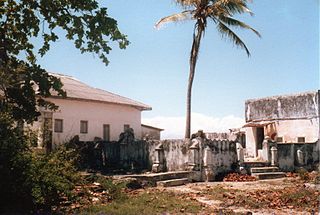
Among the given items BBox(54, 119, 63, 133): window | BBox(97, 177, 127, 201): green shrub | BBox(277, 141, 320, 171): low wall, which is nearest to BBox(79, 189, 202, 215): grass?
BBox(97, 177, 127, 201): green shrub

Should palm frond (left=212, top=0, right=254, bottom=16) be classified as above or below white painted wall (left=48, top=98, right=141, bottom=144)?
above

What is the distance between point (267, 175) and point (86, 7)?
48.4 ft

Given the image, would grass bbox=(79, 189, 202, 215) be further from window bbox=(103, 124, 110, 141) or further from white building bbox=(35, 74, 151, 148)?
window bbox=(103, 124, 110, 141)

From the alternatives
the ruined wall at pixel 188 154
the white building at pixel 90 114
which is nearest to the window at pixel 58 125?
the white building at pixel 90 114

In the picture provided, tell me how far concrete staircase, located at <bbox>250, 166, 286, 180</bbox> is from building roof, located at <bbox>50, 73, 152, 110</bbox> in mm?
11117

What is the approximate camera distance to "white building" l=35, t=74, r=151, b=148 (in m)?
23.2

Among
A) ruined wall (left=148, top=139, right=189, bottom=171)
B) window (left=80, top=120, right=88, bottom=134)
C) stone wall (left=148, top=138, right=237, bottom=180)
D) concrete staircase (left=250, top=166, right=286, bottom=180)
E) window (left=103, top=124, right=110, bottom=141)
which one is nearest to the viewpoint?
stone wall (left=148, top=138, right=237, bottom=180)

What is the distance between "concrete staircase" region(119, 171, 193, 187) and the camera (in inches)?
591

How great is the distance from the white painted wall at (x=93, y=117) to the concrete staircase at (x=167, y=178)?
27.6 ft

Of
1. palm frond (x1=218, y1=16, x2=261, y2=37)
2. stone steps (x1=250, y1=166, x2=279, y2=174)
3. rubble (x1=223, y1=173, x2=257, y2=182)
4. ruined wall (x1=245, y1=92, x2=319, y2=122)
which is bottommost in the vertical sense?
rubble (x1=223, y1=173, x2=257, y2=182)

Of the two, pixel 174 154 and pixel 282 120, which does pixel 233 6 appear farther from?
pixel 282 120

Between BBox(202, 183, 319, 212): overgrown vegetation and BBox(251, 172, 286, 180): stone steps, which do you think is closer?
BBox(202, 183, 319, 212): overgrown vegetation

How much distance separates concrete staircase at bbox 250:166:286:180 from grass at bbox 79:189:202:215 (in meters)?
9.03

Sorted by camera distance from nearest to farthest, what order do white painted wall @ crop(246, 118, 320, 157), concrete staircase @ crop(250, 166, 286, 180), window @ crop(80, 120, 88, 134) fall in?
concrete staircase @ crop(250, 166, 286, 180) → window @ crop(80, 120, 88, 134) → white painted wall @ crop(246, 118, 320, 157)
